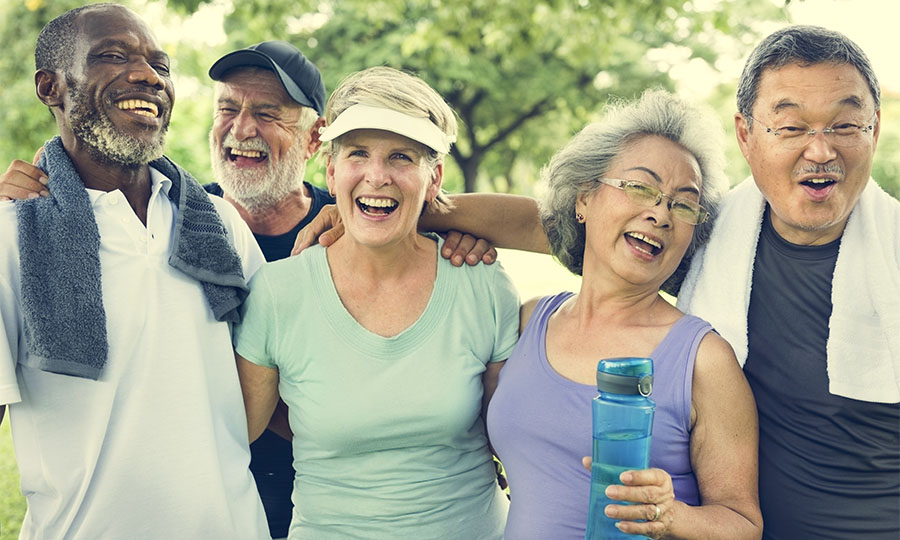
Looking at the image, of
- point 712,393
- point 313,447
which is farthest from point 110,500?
point 712,393

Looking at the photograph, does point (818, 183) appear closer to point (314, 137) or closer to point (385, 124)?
point (385, 124)

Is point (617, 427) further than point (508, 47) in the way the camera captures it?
No

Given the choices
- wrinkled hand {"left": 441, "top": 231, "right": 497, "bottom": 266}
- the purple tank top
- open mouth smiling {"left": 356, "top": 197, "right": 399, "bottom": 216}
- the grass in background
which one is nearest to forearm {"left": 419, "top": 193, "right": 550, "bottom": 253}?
wrinkled hand {"left": 441, "top": 231, "right": 497, "bottom": 266}

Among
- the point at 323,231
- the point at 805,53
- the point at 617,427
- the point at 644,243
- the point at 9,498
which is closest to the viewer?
the point at 617,427

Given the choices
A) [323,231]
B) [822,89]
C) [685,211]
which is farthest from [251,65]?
[822,89]

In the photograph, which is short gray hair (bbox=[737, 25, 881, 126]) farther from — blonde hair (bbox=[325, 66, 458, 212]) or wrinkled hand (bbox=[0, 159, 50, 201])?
wrinkled hand (bbox=[0, 159, 50, 201])

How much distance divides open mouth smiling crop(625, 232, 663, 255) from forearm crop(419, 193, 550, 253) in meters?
0.55

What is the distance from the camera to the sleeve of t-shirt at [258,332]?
2.54 meters

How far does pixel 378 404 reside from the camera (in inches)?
96.2

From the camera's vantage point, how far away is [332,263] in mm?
2660

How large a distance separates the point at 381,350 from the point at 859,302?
4.51 ft

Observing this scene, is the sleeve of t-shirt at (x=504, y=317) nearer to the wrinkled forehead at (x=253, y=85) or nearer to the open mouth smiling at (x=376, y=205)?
the open mouth smiling at (x=376, y=205)

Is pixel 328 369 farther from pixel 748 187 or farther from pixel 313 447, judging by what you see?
pixel 748 187

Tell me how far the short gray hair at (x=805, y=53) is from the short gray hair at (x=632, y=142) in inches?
5.7
